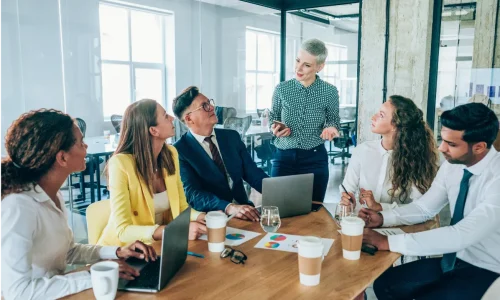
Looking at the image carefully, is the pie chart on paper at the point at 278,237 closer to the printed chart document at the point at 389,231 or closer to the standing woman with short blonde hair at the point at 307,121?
the printed chart document at the point at 389,231

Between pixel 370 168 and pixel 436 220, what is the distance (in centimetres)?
49

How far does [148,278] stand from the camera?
4.77ft

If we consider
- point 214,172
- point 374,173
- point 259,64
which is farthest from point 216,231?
point 259,64

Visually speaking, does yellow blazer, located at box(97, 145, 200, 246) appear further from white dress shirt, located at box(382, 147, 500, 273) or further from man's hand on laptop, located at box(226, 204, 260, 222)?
white dress shirt, located at box(382, 147, 500, 273)

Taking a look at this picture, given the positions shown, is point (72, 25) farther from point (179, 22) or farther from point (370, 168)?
point (370, 168)

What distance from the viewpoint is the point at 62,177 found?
5.45 feet

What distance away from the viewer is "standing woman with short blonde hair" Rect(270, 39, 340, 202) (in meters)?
3.16

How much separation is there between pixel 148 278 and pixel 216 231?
352mm

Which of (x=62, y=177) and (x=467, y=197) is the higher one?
(x=62, y=177)

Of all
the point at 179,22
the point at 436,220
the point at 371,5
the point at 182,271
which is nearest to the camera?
the point at 182,271

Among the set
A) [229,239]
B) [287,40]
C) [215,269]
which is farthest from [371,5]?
[215,269]

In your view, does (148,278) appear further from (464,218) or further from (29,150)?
(464,218)

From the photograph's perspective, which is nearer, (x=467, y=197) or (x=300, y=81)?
(x=467, y=197)

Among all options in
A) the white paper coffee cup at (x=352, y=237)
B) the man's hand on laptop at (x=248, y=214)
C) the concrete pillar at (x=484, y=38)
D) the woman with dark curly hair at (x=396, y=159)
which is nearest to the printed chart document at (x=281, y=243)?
the white paper coffee cup at (x=352, y=237)
